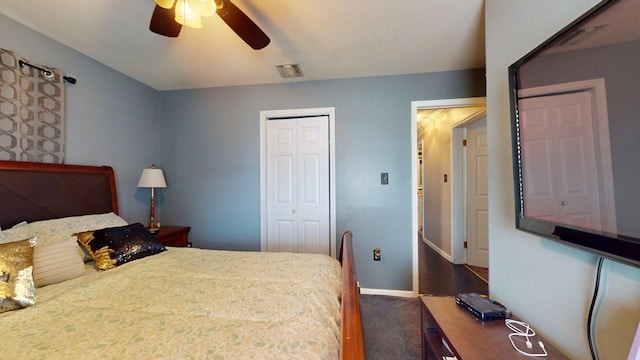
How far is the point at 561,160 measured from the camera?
0.90 metres

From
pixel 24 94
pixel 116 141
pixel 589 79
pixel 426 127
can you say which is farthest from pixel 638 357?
pixel 426 127

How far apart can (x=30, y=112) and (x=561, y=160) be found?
3.31 metres

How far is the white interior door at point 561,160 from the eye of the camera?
0.79 m

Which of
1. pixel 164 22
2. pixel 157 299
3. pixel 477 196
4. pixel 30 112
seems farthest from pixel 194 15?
pixel 477 196

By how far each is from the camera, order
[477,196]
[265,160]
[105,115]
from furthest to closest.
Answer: [477,196] → [265,160] → [105,115]

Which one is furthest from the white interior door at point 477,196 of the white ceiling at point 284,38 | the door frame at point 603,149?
the door frame at point 603,149

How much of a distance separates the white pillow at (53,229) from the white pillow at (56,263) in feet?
0.64

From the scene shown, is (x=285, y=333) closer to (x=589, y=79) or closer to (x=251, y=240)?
(x=589, y=79)

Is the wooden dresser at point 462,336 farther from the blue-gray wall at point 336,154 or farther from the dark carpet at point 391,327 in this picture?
the blue-gray wall at point 336,154

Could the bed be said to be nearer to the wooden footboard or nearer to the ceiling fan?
the wooden footboard

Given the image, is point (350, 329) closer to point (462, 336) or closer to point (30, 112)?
point (462, 336)

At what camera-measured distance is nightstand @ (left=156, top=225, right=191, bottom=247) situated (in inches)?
95.5

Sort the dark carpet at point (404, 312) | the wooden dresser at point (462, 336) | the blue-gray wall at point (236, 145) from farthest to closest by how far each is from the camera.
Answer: the blue-gray wall at point (236, 145)
the dark carpet at point (404, 312)
the wooden dresser at point (462, 336)

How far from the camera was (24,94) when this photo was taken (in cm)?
179
